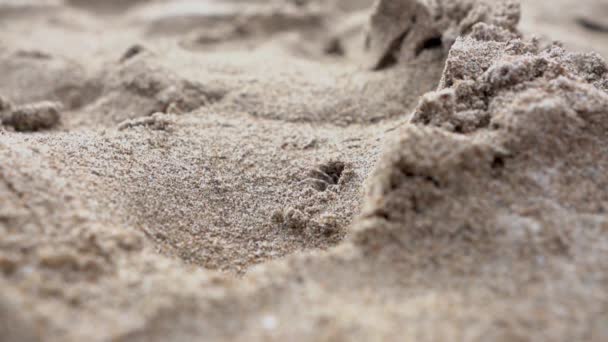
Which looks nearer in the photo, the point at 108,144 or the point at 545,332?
the point at 545,332

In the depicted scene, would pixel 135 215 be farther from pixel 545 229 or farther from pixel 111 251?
pixel 545 229

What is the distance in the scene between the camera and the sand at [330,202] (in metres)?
1.00

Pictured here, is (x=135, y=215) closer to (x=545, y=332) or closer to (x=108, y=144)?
(x=108, y=144)

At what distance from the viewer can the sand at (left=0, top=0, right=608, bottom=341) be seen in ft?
3.27

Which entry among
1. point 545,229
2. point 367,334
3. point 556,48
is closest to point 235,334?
point 367,334

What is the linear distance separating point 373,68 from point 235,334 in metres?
1.50

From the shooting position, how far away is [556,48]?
1601mm

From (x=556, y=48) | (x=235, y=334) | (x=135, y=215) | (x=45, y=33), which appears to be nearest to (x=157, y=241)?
(x=135, y=215)

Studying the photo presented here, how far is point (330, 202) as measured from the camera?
4.88 ft

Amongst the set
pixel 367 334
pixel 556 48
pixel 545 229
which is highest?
pixel 556 48

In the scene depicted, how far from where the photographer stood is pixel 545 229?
1.11 meters

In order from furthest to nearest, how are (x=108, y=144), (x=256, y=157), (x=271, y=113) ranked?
1. (x=271, y=113)
2. (x=256, y=157)
3. (x=108, y=144)

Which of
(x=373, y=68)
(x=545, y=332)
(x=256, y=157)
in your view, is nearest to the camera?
(x=545, y=332)

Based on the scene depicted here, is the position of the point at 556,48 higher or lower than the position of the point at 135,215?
higher
